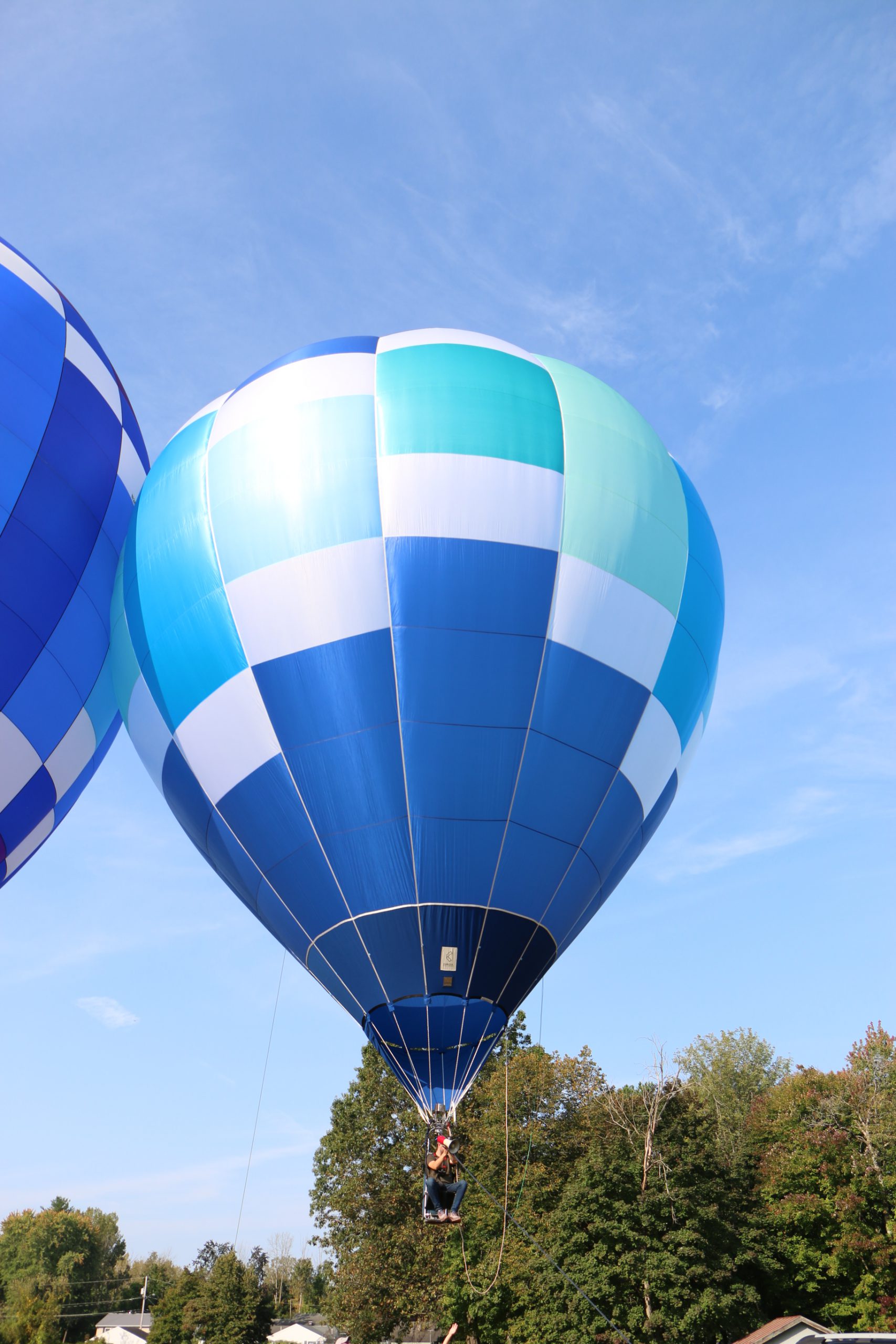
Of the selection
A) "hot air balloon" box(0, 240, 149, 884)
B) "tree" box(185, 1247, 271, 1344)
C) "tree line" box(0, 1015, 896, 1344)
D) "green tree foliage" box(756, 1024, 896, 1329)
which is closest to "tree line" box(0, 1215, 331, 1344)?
"tree" box(185, 1247, 271, 1344)

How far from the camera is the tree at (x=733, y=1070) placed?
140 feet

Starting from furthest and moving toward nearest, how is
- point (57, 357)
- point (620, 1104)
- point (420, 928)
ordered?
point (620, 1104)
point (57, 357)
point (420, 928)

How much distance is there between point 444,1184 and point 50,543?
8.38 meters

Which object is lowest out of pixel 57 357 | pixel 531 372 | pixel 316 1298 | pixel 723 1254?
pixel 316 1298

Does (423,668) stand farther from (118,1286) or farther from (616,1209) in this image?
(118,1286)

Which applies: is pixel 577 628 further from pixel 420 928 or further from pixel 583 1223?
pixel 583 1223

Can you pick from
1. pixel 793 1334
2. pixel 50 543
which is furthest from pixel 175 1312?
pixel 50 543

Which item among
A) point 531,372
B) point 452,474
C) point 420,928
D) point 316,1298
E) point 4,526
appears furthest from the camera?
point 316,1298

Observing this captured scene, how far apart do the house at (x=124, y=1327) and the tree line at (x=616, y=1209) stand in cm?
4767

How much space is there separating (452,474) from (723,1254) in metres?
19.3

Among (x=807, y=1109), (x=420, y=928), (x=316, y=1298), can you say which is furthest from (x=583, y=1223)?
(x=316, y=1298)

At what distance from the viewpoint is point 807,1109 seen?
2606cm

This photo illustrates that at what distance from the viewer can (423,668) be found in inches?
365

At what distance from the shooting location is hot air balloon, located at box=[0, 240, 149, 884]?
1197 cm
